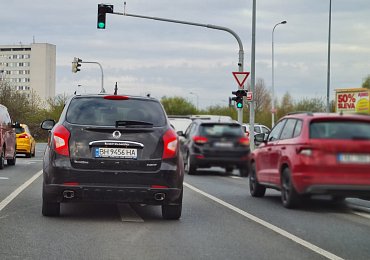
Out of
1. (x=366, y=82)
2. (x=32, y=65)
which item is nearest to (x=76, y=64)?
(x=366, y=82)

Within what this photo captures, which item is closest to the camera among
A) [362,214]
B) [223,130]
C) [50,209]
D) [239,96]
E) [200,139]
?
[223,130]

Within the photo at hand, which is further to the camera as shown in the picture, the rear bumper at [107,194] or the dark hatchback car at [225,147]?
the rear bumper at [107,194]

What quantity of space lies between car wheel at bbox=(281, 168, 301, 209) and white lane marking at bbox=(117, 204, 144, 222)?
262 centimetres

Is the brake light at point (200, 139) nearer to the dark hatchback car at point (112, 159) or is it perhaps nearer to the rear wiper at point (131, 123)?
the dark hatchback car at point (112, 159)

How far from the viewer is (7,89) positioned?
6700 cm

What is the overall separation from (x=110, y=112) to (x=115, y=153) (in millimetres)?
625

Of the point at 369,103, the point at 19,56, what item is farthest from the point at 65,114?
the point at 19,56

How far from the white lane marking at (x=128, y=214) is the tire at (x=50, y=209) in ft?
→ 3.07

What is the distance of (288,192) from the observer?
38.3 feet

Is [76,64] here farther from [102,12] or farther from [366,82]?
[366,82]

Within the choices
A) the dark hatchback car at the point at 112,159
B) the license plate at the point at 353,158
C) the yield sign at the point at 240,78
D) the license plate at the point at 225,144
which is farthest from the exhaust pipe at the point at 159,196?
the yield sign at the point at 240,78

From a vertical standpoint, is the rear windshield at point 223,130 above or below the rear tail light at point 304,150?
above

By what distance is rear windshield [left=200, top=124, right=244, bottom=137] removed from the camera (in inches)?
219

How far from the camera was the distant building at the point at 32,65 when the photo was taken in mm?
156375
